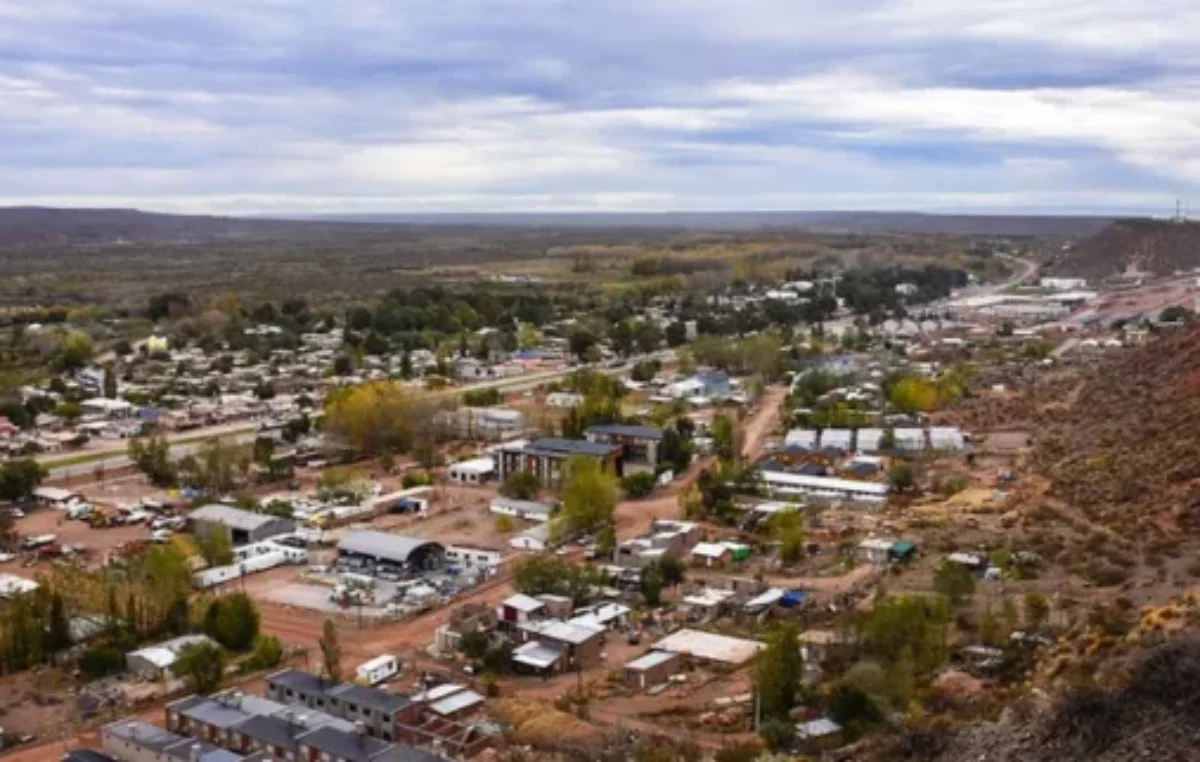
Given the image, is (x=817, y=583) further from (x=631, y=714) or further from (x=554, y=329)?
(x=554, y=329)

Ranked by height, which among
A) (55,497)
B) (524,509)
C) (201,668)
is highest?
(201,668)

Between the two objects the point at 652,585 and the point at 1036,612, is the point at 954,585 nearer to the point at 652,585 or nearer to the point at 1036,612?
the point at 1036,612

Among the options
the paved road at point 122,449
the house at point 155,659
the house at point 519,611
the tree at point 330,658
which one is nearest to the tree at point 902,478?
the house at point 519,611

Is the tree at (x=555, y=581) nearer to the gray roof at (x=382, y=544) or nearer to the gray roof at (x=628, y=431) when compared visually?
the gray roof at (x=382, y=544)

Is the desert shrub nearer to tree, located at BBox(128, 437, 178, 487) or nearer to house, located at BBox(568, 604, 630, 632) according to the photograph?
house, located at BBox(568, 604, 630, 632)

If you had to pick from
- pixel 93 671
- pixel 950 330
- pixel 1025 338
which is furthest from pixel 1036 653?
pixel 950 330

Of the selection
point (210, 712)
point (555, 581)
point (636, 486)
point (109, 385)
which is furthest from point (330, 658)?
point (109, 385)
